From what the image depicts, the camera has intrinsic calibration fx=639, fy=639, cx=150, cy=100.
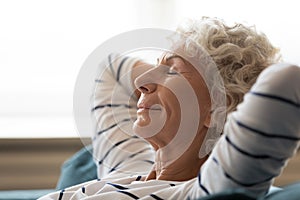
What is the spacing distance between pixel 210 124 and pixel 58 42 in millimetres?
1348

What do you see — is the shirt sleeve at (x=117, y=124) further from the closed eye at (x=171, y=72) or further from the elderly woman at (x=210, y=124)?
the closed eye at (x=171, y=72)

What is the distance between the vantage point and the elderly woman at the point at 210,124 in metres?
0.99

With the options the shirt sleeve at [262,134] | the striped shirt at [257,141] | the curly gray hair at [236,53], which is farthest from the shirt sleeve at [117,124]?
the shirt sleeve at [262,134]

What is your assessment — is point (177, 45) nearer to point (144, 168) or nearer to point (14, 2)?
point (144, 168)

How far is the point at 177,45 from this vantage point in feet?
4.85

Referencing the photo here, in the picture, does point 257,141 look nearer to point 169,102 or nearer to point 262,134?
point 262,134

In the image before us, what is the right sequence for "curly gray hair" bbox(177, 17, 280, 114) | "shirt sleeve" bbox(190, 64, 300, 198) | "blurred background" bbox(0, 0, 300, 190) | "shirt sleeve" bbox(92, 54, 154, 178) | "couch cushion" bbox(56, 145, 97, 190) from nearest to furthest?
"shirt sleeve" bbox(190, 64, 300, 198) < "curly gray hair" bbox(177, 17, 280, 114) < "shirt sleeve" bbox(92, 54, 154, 178) < "couch cushion" bbox(56, 145, 97, 190) < "blurred background" bbox(0, 0, 300, 190)

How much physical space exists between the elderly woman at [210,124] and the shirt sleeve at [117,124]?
1 centimetres

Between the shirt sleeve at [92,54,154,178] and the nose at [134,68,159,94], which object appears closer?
the nose at [134,68,159,94]

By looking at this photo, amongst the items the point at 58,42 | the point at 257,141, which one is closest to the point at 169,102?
the point at 257,141

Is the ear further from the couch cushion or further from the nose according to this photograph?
the couch cushion

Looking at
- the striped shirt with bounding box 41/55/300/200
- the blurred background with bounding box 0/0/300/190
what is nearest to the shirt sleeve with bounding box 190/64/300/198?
the striped shirt with bounding box 41/55/300/200

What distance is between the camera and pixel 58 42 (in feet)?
8.79

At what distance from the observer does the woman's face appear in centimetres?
145
